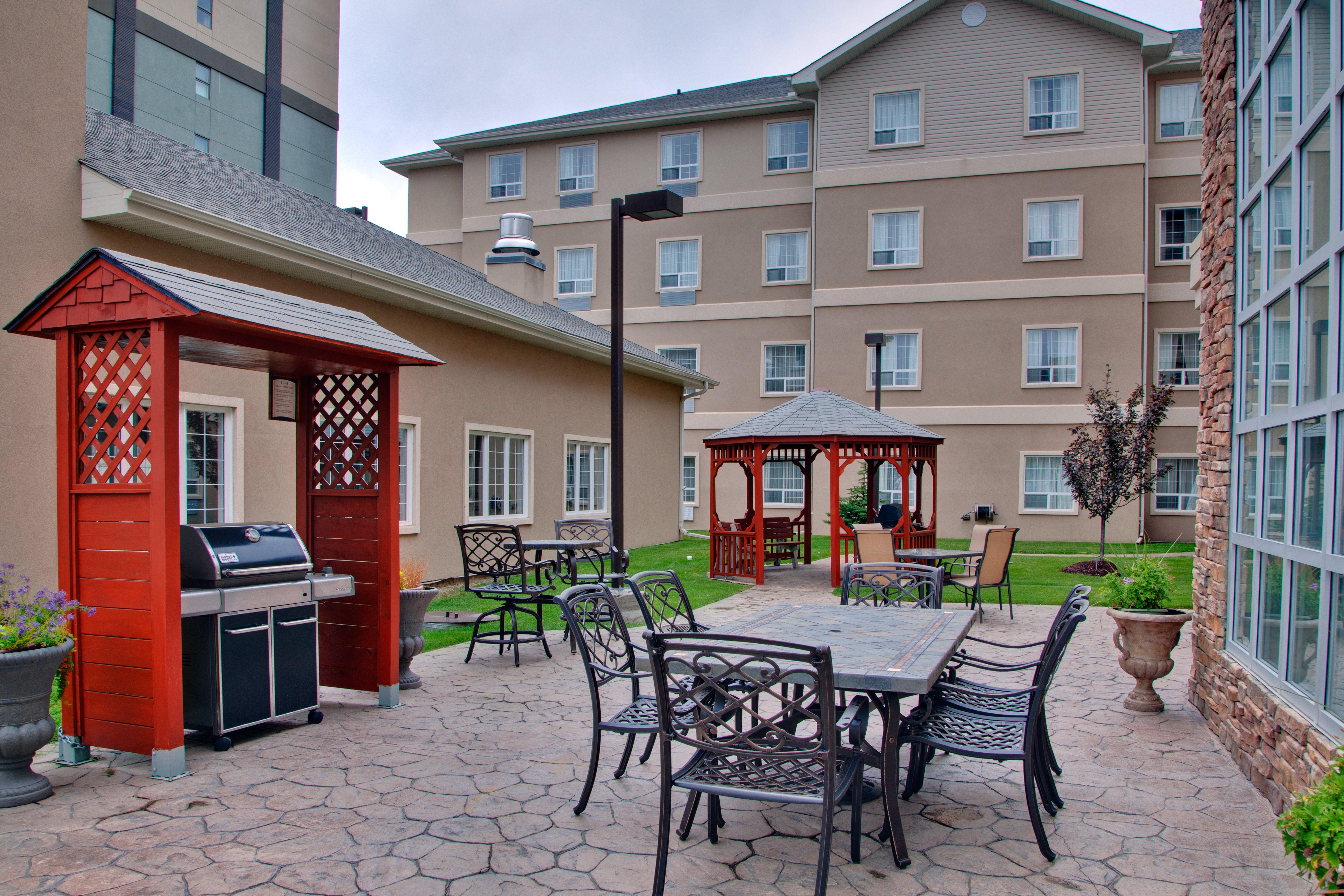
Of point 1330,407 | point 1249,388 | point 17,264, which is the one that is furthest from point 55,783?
point 1249,388

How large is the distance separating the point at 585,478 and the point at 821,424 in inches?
190

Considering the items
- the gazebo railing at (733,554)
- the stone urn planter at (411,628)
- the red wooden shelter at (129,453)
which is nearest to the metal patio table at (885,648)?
the stone urn planter at (411,628)

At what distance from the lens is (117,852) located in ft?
12.4

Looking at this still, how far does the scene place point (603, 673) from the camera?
4410 mm

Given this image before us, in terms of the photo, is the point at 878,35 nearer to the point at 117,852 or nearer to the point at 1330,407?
the point at 1330,407

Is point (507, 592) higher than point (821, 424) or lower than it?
lower

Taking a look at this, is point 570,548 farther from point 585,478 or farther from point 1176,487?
point 1176,487

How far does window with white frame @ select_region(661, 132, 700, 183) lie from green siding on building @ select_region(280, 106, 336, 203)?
11.2 m

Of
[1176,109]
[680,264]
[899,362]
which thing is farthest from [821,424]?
[1176,109]

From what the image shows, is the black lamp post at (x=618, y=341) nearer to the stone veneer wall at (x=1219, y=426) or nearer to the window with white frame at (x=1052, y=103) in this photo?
the stone veneer wall at (x=1219, y=426)

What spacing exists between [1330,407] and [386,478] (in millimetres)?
5432

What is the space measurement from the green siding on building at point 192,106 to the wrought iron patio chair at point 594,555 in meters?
15.6

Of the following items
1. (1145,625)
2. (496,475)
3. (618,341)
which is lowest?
(1145,625)

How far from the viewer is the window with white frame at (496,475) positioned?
12.8 meters
